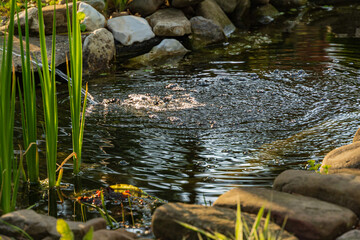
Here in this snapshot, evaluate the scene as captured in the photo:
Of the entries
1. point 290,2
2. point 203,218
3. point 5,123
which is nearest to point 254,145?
point 203,218

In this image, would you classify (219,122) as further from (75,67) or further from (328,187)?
(328,187)

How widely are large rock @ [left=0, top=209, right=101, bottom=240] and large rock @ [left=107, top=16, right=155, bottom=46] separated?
618 cm

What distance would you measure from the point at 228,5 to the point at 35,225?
9477mm

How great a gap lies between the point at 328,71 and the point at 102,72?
3395 millimetres

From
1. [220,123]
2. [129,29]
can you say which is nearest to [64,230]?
[220,123]

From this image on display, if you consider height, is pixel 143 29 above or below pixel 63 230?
above

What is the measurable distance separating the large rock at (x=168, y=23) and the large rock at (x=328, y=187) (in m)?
6.40

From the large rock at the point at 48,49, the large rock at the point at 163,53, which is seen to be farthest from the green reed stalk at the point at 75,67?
the large rock at the point at 163,53

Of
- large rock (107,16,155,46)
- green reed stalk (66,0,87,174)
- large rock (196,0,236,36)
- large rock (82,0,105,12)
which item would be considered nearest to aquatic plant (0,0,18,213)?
green reed stalk (66,0,87,174)

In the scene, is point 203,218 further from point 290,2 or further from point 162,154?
point 290,2

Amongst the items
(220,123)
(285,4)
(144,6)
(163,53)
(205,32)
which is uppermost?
(285,4)

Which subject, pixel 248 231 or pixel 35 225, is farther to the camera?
pixel 35 225

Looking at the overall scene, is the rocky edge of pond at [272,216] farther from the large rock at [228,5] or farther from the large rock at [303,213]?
the large rock at [228,5]

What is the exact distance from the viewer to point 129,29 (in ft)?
28.2
